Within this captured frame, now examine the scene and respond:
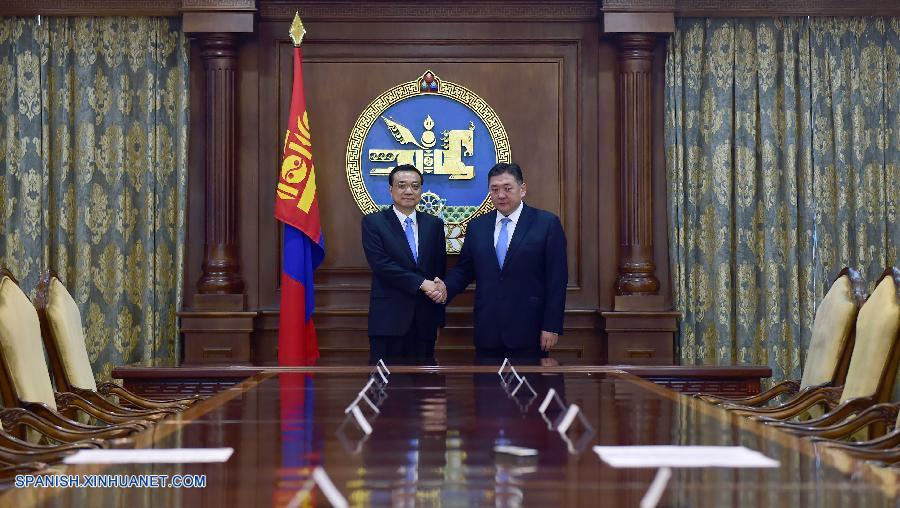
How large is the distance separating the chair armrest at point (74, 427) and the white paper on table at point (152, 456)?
48 centimetres

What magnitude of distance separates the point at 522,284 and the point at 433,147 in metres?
1.36

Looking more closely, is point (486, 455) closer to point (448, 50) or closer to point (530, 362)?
point (530, 362)

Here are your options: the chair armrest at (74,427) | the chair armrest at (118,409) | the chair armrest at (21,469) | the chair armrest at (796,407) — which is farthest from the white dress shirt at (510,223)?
the chair armrest at (21,469)

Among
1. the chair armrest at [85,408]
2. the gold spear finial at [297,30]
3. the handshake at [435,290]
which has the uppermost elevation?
the gold spear finial at [297,30]

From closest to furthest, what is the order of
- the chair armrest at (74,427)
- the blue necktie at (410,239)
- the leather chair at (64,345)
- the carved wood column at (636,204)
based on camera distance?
the chair armrest at (74,427)
the leather chair at (64,345)
the blue necktie at (410,239)
the carved wood column at (636,204)

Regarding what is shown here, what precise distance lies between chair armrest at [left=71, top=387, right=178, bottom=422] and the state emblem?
286 centimetres

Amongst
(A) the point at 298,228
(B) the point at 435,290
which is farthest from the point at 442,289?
(A) the point at 298,228

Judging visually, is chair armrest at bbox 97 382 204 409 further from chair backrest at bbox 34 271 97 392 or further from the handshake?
the handshake

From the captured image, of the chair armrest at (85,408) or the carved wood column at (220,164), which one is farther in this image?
the carved wood column at (220,164)

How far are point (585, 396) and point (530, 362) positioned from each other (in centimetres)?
155

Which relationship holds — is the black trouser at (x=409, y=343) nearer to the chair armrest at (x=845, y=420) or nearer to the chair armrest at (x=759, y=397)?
the chair armrest at (x=759, y=397)

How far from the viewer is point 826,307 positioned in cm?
461

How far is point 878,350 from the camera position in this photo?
394 centimetres

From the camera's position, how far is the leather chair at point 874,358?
3.91 meters
